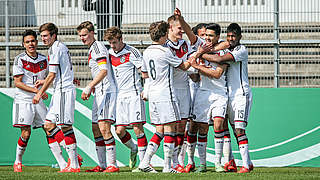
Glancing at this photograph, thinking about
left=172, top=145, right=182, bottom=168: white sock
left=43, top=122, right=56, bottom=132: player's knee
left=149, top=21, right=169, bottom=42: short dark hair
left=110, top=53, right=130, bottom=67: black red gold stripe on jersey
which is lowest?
left=172, top=145, right=182, bottom=168: white sock

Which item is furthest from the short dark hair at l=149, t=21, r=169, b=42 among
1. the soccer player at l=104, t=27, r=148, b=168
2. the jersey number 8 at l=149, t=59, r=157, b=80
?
the soccer player at l=104, t=27, r=148, b=168

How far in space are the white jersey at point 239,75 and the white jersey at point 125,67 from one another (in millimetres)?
1491

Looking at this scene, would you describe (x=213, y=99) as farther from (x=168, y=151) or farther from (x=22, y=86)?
(x=22, y=86)

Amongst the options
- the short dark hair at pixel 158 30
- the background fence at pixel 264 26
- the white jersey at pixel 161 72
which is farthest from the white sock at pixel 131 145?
the background fence at pixel 264 26

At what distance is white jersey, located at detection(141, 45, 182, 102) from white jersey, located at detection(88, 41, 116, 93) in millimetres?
965

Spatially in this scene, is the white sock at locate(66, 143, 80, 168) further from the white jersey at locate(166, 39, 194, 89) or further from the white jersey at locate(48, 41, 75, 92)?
the white jersey at locate(166, 39, 194, 89)

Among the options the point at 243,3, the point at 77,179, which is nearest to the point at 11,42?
the point at 243,3

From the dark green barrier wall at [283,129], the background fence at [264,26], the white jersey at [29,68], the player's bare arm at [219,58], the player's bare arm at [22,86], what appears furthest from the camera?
the background fence at [264,26]

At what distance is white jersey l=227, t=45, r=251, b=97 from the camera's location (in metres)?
9.79

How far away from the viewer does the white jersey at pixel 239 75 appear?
9.79m

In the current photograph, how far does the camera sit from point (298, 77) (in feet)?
41.1

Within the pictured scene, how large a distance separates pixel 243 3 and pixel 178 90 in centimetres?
349

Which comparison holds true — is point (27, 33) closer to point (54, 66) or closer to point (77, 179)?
point (54, 66)

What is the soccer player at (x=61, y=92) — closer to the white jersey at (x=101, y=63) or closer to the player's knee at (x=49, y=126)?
the player's knee at (x=49, y=126)
